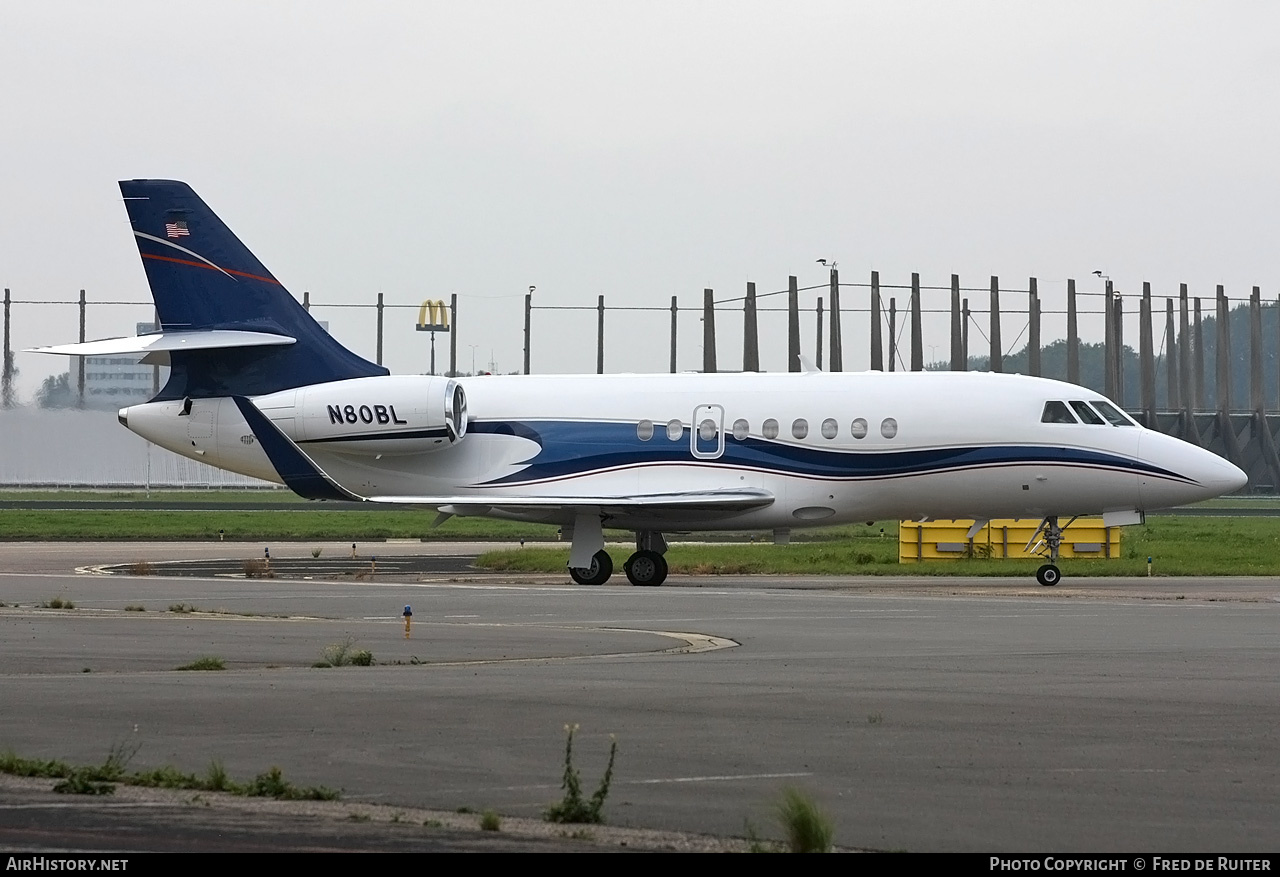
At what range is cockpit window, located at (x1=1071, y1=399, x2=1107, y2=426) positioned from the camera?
94.8 feet

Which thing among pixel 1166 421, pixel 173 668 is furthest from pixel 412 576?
pixel 1166 421

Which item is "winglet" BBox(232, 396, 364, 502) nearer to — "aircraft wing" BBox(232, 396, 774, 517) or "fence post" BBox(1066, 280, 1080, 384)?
"aircraft wing" BBox(232, 396, 774, 517)

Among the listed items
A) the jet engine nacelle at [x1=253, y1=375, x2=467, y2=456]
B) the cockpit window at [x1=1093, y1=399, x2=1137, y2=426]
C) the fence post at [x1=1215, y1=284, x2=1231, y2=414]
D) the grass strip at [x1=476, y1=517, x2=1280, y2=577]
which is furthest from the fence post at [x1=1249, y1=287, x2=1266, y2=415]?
the jet engine nacelle at [x1=253, y1=375, x2=467, y2=456]

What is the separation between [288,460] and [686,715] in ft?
64.9

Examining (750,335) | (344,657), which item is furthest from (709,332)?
(344,657)

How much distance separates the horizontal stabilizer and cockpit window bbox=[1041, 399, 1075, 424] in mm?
13812

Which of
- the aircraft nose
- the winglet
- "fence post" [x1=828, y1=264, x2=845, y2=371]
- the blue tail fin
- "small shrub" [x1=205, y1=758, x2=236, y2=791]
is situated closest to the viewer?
"small shrub" [x1=205, y1=758, x2=236, y2=791]

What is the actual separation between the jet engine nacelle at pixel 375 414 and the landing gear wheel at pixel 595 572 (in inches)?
133

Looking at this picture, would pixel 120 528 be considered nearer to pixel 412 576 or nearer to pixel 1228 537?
pixel 412 576

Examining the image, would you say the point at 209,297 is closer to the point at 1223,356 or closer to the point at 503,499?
the point at 503,499

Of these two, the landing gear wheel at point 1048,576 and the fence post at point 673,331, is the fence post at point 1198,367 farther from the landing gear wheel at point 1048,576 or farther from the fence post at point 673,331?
the landing gear wheel at point 1048,576

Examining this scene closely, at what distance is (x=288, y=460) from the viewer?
30.3 meters

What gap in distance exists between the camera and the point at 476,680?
1392cm
